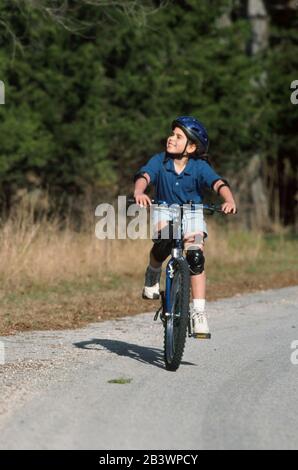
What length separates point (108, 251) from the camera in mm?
18578

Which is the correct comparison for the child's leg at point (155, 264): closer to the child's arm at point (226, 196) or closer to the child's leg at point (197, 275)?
the child's leg at point (197, 275)

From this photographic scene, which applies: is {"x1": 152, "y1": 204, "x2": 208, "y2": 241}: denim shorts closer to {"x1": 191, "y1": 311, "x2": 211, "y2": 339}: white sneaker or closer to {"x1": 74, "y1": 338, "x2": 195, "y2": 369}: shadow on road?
{"x1": 191, "y1": 311, "x2": 211, "y2": 339}: white sneaker

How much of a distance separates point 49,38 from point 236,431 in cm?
1412

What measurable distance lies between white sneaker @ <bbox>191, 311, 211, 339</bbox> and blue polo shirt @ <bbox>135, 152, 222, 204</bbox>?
2.79ft

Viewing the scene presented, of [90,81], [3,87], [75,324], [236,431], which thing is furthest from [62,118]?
[236,431]

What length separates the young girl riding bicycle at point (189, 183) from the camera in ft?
31.5

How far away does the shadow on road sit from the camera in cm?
1016

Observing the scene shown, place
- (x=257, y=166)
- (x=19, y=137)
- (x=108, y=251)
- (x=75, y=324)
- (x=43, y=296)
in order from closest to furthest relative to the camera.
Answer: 1. (x=75, y=324)
2. (x=43, y=296)
3. (x=108, y=251)
4. (x=19, y=137)
5. (x=257, y=166)

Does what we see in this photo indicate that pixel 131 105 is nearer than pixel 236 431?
No

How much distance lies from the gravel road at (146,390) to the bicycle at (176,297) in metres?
0.18
